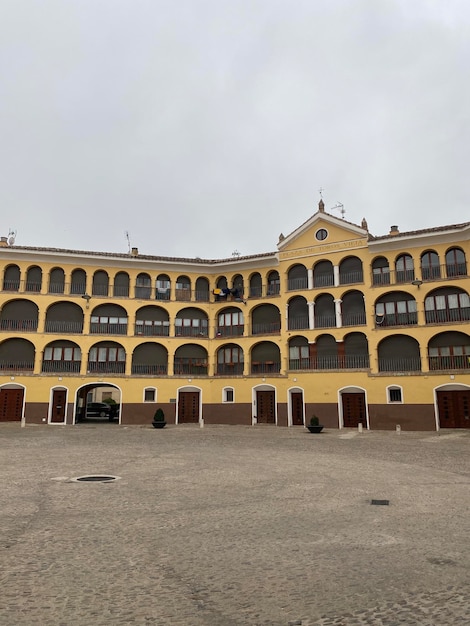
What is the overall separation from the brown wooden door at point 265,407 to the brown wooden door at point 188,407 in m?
5.71

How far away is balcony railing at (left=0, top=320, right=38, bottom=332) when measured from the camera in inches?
1543

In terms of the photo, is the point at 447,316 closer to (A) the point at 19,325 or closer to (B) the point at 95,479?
(B) the point at 95,479

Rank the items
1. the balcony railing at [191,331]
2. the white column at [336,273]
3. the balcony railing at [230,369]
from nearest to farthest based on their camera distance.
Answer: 1. the white column at [336,273]
2. the balcony railing at [230,369]
3. the balcony railing at [191,331]

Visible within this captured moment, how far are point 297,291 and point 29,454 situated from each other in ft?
86.6

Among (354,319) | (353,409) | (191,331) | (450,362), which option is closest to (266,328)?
(191,331)

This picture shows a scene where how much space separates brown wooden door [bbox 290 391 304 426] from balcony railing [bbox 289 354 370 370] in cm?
232

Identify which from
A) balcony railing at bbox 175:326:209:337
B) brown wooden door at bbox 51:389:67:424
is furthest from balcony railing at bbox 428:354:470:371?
A: brown wooden door at bbox 51:389:67:424

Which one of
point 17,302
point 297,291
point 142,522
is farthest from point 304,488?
point 17,302

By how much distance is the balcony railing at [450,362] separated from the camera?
1281 inches

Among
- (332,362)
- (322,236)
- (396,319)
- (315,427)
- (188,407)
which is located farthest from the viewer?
(188,407)

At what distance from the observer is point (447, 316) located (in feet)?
110

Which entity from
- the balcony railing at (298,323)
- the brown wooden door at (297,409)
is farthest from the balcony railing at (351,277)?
the brown wooden door at (297,409)

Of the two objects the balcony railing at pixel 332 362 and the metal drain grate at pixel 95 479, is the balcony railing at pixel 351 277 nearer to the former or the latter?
the balcony railing at pixel 332 362

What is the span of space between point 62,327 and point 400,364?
92.4 ft
